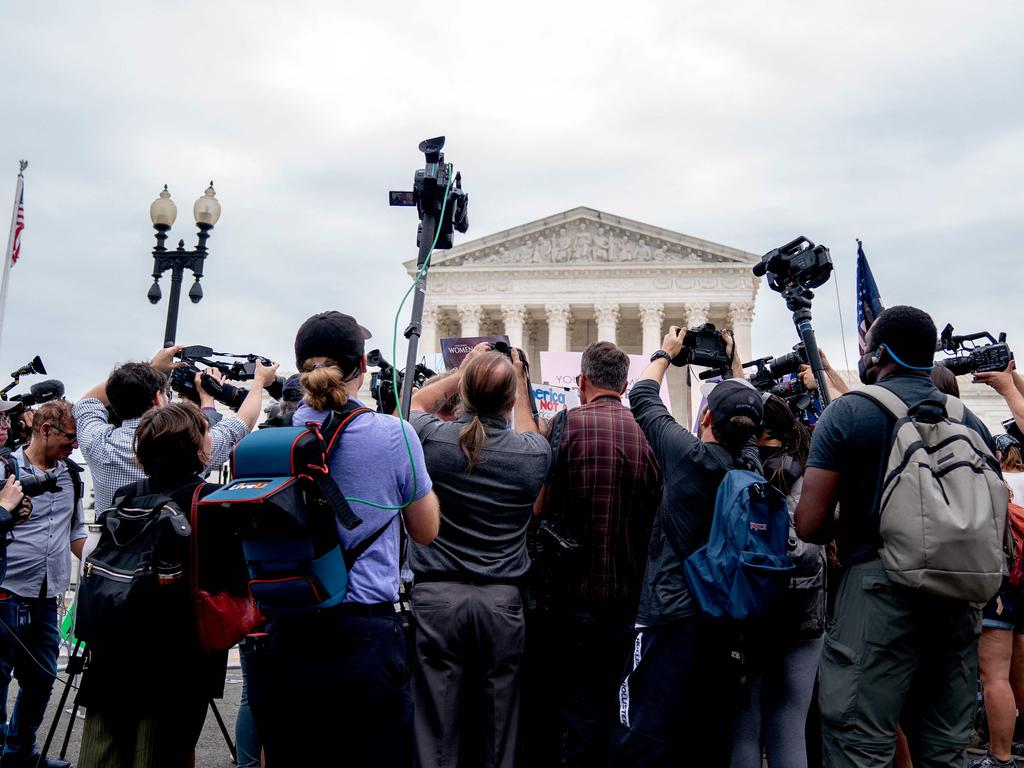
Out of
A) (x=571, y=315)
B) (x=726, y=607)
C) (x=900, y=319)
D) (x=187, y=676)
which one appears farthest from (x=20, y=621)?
(x=571, y=315)

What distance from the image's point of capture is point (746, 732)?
11.9ft

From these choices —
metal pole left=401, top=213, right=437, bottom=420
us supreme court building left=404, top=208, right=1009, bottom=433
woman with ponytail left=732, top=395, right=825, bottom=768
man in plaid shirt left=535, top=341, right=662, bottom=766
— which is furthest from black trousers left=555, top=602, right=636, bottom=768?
us supreme court building left=404, top=208, right=1009, bottom=433

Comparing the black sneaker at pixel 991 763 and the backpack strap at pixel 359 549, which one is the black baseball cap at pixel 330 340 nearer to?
the backpack strap at pixel 359 549

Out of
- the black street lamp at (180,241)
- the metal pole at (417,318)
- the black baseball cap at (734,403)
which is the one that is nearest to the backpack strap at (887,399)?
the black baseball cap at (734,403)

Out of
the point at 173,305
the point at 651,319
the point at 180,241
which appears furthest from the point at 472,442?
the point at 651,319

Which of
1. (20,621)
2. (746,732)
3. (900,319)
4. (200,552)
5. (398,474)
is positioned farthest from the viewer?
(20,621)

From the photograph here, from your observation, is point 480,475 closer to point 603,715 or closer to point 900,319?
point 603,715

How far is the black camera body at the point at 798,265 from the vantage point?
4.24 meters

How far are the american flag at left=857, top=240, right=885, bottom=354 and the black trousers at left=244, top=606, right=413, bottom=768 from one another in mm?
3362

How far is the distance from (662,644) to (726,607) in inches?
13.3

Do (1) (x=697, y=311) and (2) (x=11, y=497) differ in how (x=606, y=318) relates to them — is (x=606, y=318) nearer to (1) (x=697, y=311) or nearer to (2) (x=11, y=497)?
(1) (x=697, y=311)

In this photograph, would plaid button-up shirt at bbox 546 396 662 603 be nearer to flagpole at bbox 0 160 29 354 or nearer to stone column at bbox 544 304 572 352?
flagpole at bbox 0 160 29 354

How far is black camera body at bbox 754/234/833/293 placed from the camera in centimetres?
424

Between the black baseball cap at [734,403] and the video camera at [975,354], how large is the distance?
1.15 metres
